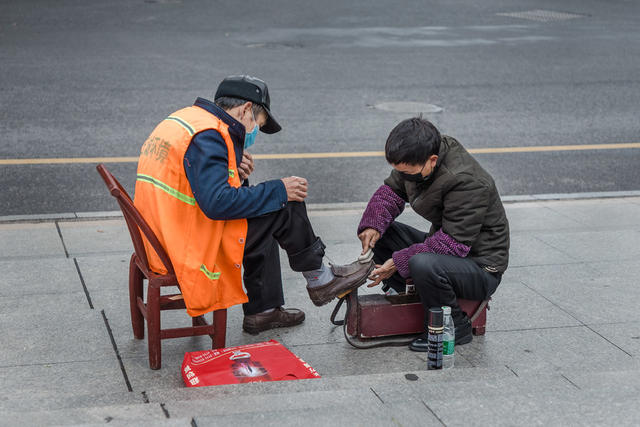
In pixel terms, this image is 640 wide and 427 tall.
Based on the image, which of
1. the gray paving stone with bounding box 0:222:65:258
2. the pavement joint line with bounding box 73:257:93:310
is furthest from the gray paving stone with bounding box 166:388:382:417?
the gray paving stone with bounding box 0:222:65:258

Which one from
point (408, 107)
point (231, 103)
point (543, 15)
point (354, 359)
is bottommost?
point (354, 359)

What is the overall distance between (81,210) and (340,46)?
30.6 feet

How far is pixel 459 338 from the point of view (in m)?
4.67

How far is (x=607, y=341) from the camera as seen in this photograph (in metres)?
4.73

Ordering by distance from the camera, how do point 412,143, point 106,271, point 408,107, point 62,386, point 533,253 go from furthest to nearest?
point 408,107 → point 533,253 → point 106,271 → point 412,143 → point 62,386

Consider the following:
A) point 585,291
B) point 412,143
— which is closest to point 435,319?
point 412,143

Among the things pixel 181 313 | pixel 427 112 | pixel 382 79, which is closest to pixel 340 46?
pixel 382 79

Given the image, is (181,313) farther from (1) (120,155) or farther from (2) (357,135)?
(2) (357,135)

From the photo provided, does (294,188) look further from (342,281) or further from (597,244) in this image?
(597,244)

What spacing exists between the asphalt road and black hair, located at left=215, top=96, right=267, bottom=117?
10.5 ft

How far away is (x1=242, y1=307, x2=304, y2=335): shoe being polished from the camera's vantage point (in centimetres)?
485

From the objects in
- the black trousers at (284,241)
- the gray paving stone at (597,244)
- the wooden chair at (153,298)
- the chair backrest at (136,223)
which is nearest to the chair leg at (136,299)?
the wooden chair at (153,298)

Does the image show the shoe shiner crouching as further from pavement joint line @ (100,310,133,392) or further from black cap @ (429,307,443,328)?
pavement joint line @ (100,310,133,392)

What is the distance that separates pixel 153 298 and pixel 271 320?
0.85 metres
